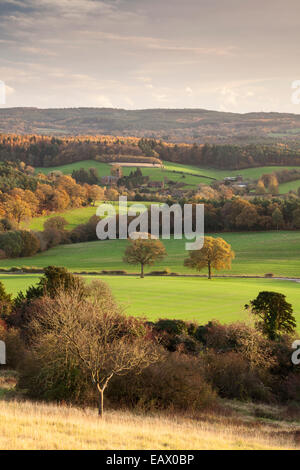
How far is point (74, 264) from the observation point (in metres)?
72.9

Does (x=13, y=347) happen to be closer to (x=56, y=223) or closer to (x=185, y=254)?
(x=185, y=254)

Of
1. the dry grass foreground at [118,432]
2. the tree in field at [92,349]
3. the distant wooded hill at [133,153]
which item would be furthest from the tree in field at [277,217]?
the distant wooded hill at [133,153]

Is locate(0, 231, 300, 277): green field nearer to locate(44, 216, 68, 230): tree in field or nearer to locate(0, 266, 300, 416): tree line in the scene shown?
locate(44, 216, 68, 230): tree in field

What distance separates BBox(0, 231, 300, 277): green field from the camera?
66250mm

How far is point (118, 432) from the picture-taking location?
1449 centimetres

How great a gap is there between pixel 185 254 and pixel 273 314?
135ft

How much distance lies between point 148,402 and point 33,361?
6174 mm

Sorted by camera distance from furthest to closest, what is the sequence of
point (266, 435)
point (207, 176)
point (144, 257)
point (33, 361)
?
point (207, 176), point (144, 257), point (33, 361), point (266, 435)

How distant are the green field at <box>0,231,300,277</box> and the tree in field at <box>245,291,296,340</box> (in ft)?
86.2

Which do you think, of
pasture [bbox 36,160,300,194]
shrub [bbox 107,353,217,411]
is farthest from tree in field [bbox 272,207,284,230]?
shrub [bbox 107,353,217,411]

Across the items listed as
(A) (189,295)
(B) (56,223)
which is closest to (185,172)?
(B) (56,223)

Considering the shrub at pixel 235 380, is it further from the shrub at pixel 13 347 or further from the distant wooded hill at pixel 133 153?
the distant wooded hill at pixel 133 153
